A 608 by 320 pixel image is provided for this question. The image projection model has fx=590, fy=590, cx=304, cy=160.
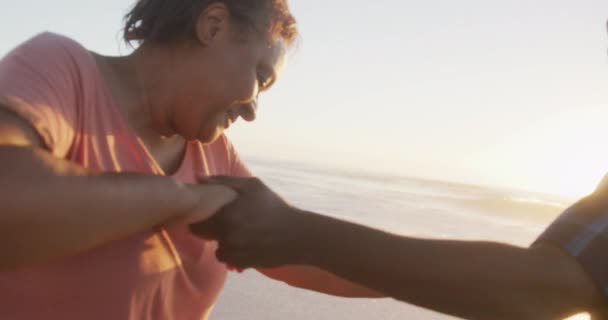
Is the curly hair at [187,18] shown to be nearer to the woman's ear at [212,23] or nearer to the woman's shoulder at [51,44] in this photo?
the woman's ear at [212,23]

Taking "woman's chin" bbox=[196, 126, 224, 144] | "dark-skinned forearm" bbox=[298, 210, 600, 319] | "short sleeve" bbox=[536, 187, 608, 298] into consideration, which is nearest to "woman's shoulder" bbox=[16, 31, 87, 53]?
"woman's chin" bbox=[196, 126, 224, 144]

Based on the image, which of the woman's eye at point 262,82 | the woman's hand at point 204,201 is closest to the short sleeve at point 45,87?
the woman's hand at point 204,201

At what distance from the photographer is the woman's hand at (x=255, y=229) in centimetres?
152

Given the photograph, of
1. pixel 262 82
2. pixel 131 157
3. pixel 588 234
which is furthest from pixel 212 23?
pixel 588 234

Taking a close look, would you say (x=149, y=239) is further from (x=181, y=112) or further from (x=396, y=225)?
(x=396, y=225)

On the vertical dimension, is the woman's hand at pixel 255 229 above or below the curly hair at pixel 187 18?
below

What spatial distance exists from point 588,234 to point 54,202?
3.51 feet

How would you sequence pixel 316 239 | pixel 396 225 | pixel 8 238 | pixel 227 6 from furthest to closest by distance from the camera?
pixel 396 225
pixel 227 6
pixel 316 239
pixel 8 238

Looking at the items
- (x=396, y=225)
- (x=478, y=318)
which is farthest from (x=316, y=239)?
(x=396, y=225)

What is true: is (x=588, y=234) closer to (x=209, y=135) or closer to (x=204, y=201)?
(x=204, y=201)

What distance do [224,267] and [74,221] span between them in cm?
66

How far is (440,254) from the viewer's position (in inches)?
53.2

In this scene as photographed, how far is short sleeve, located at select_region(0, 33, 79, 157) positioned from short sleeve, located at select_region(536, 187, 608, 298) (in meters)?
1.10

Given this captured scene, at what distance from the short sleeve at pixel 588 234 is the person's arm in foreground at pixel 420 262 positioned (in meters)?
0.02
